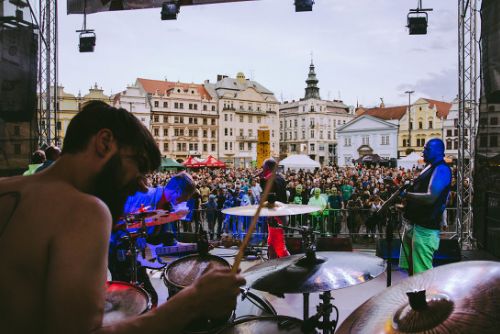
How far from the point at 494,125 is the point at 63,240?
8.67 metres

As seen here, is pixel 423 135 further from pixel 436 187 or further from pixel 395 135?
pixel 436 187

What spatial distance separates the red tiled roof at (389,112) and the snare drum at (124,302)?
69.8 meters

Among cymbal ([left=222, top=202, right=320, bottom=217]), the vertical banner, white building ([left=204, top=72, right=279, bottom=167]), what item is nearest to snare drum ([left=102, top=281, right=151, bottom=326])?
cymbal ([left=222, top=202, right=320, bottom=217])

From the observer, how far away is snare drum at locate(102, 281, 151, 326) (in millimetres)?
2852

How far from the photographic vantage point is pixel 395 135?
64.8 meters

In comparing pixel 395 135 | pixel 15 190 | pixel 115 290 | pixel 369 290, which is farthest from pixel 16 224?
pixel 395 135

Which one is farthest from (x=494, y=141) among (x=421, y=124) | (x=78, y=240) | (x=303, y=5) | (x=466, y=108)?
(x=421, y=124)

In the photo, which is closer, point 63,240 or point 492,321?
point 63,240

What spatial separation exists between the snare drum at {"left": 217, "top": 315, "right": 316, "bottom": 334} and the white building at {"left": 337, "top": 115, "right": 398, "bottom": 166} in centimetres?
6300

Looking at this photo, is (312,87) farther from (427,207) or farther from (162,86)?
(427,207)

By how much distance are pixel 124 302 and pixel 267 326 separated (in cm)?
109

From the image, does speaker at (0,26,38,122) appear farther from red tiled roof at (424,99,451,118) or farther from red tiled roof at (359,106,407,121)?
red tiled roof at (359,106,407,121)

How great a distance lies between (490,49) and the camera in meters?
7.98

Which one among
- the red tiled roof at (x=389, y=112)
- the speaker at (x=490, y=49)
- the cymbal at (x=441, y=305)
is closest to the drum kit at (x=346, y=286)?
the cymbal at (x=441, y=305)
